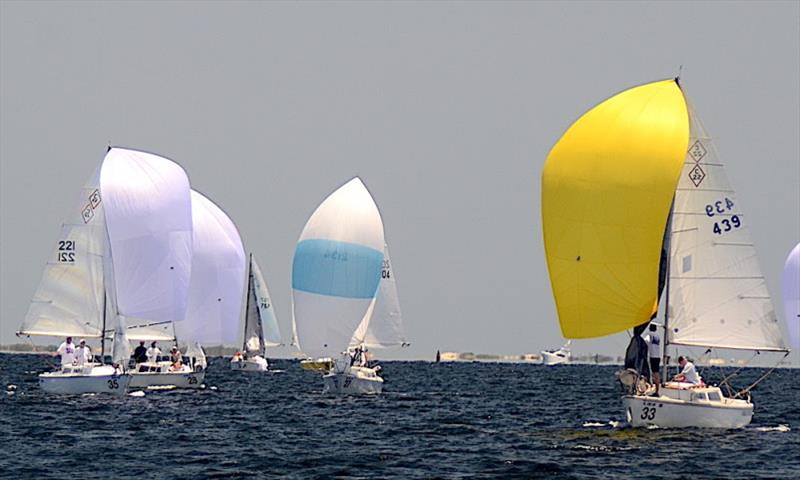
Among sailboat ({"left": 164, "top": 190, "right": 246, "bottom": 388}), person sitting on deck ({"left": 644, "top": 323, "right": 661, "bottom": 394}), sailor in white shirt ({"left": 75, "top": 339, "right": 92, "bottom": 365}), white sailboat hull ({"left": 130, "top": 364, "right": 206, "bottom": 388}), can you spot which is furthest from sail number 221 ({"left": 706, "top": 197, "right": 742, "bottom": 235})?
sailboat ({"left": 164, "top": 190, "right": 246, "bottom": 388})

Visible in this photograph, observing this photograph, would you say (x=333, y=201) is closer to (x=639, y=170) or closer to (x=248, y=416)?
(x=248, y=416)

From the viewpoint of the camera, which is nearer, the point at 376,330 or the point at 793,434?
the point at 793,434

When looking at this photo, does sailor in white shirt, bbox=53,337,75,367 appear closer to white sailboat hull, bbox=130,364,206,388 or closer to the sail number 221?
white sailboat hull, bbox=130,364,206,388

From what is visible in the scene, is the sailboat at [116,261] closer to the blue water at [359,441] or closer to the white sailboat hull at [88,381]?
the white sailboat hull at [88,381]

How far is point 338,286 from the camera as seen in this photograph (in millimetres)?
59469

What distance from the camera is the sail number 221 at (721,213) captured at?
38.7 meters

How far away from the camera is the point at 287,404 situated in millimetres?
54875

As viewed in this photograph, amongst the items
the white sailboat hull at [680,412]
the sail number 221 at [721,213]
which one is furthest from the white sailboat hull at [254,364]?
the sail number 221 at [721,213]

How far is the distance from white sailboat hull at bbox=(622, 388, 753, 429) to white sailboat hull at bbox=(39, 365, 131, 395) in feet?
73.2

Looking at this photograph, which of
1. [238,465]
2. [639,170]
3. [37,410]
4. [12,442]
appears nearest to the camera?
[238,465]

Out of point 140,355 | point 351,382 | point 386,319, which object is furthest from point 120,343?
point 386,319

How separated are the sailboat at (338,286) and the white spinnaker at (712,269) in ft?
73.5

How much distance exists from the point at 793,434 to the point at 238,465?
16.6m

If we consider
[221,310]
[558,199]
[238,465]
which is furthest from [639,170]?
[221,310]
